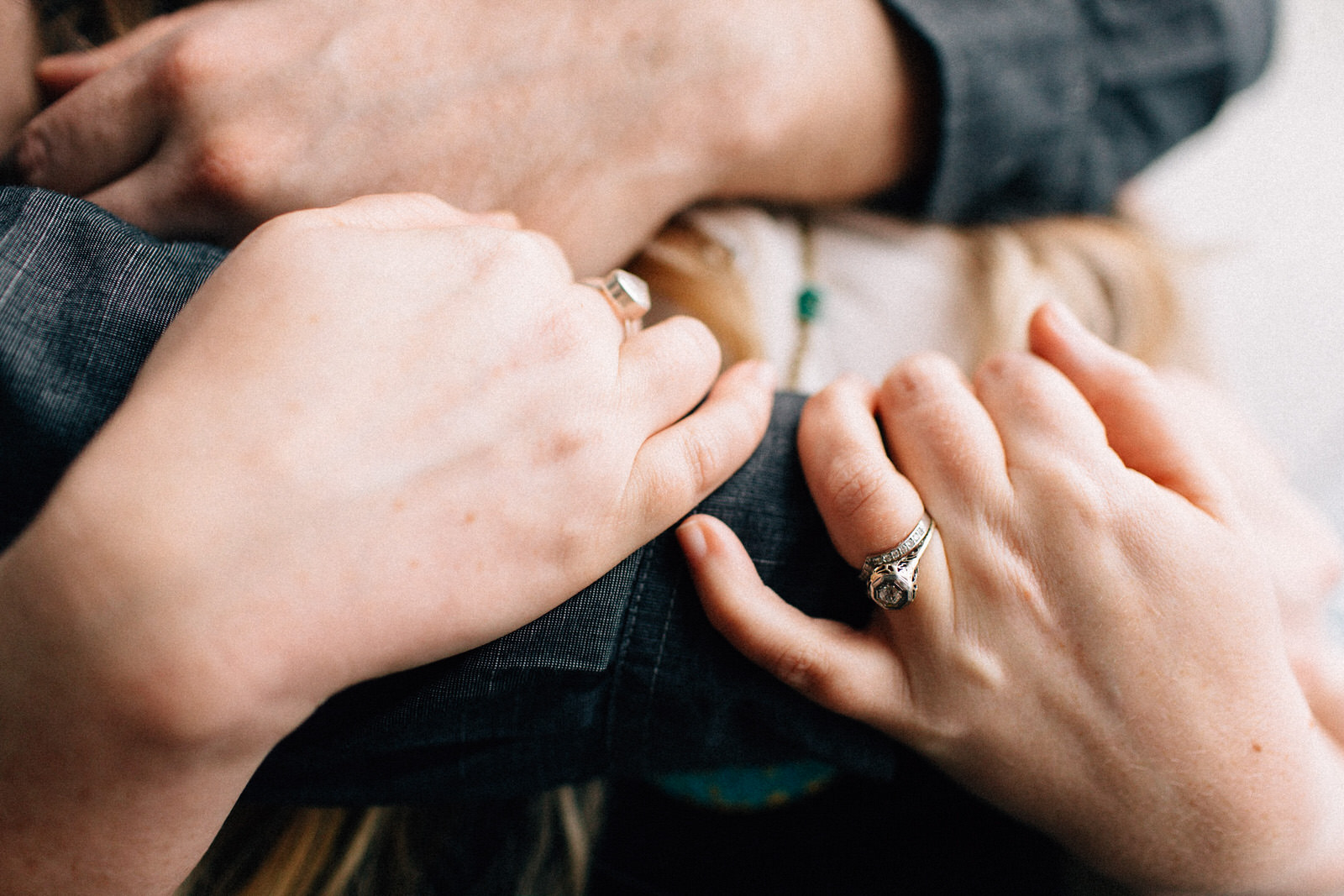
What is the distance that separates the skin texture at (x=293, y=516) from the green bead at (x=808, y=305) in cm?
35

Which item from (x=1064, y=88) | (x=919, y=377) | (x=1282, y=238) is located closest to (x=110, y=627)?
(x=919, y=377)

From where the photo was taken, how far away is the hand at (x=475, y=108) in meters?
0.62

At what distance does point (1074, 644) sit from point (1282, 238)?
4.12ft

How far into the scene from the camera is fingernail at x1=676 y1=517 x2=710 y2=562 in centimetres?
53

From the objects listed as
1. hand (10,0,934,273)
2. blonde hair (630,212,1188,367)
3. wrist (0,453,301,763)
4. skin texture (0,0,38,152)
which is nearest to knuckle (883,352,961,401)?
blonde hair (630,212,1188,367)

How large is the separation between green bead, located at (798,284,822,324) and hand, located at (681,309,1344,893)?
291 millimetres

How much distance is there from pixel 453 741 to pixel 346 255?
328 mm

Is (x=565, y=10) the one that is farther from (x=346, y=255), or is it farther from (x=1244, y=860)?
(x=1244, y=860)

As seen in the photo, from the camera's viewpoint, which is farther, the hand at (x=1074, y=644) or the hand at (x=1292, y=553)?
the hand at (x=1292, y=553)

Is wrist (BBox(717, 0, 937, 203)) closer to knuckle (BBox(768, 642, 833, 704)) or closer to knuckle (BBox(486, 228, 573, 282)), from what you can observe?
knuckle (BBox(486, 228, 573, 282))

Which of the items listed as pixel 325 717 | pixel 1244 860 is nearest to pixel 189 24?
pixel 325 717

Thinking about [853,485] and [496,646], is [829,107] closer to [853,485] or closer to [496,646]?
[853,485]

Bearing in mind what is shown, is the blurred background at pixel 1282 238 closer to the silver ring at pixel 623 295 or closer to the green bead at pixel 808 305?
the green bead at pixel 808 305

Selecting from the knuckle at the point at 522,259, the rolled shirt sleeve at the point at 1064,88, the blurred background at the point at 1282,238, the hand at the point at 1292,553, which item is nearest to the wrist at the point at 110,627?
the knuckle at the point at 522,259
